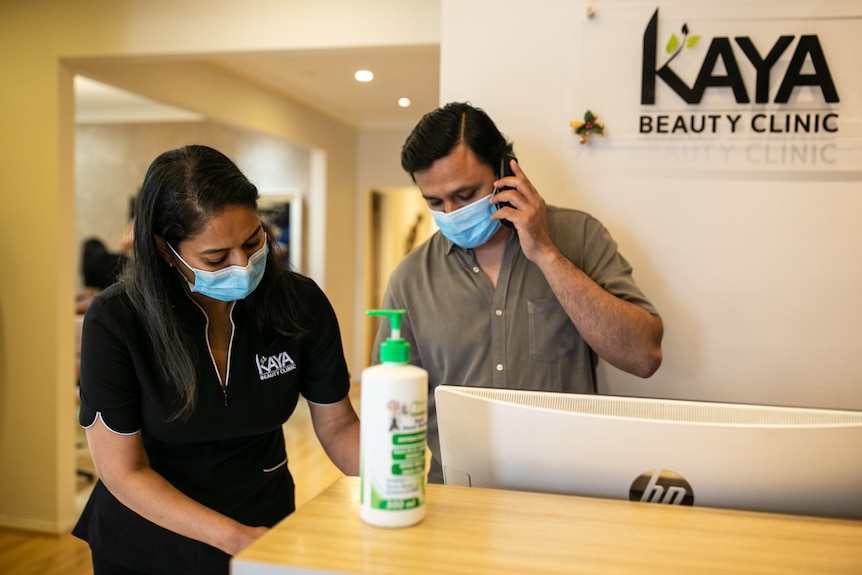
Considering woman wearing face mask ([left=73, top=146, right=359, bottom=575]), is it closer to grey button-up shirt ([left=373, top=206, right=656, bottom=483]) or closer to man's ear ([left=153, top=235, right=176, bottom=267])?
man's ear ([left=153, top=235, right=176, bottom=267])

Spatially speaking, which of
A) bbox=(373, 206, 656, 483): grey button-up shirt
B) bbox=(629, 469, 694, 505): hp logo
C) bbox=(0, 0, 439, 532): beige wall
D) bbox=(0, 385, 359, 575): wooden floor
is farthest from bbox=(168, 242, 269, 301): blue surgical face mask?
Answer: bbox=(0, 0, 439, 532): beige wall

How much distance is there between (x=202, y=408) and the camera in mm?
1383

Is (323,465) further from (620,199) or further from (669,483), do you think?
(669,483)

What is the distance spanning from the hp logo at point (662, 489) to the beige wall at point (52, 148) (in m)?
3.11

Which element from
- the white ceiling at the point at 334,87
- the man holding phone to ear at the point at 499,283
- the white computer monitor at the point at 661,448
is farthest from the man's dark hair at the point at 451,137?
the white ceiling at the point at 334,87

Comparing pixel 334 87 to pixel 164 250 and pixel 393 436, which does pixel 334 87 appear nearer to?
pixel 164 250

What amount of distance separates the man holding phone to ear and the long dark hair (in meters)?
0.43

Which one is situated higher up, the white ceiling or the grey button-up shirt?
the white ceiling

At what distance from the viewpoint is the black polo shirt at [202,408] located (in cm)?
131

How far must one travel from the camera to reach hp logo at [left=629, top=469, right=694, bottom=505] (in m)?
1.00

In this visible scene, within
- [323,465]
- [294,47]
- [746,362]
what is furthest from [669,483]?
[323,465]

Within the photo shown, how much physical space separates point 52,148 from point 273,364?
2993 mm

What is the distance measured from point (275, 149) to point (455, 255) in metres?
6.26

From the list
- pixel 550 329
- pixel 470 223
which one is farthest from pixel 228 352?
pixel 550 329
